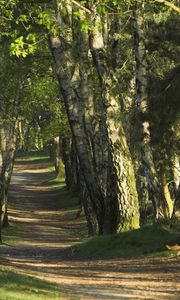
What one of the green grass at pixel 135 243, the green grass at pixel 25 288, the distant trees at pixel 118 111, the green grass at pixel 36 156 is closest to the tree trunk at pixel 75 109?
the distant trees at pixel 118 111

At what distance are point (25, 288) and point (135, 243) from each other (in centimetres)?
839

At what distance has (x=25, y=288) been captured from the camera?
1283 centimetres

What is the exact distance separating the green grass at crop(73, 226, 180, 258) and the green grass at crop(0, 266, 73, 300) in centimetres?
594

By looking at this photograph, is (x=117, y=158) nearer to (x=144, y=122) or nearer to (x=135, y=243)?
(x=144, y=122)

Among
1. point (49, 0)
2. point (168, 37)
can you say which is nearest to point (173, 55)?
point (168, 37)

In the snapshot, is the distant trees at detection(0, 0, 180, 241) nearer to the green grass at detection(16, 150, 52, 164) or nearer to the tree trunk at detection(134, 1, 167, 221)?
the tree trunk at detection(134, 1, 167, 221)

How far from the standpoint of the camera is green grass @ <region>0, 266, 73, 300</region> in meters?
11.9

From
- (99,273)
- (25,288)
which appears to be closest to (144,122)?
(99,273)

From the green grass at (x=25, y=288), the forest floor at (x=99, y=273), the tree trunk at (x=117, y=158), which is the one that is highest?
the tree trunk at (x=117, y=158)

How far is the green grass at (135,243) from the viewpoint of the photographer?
65.2 feet

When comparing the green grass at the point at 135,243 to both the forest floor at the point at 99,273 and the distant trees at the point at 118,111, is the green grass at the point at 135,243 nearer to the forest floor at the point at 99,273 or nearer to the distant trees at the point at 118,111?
the forest floor at the point at 99,273

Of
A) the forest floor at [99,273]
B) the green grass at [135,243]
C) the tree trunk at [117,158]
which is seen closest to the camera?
the forest floor at [99,273]

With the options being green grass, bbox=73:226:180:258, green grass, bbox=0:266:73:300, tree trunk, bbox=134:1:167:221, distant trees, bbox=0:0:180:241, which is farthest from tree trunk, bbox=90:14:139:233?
green grass, bbox=0:266:73:300

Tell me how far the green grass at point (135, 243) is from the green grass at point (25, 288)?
19.5 ft
